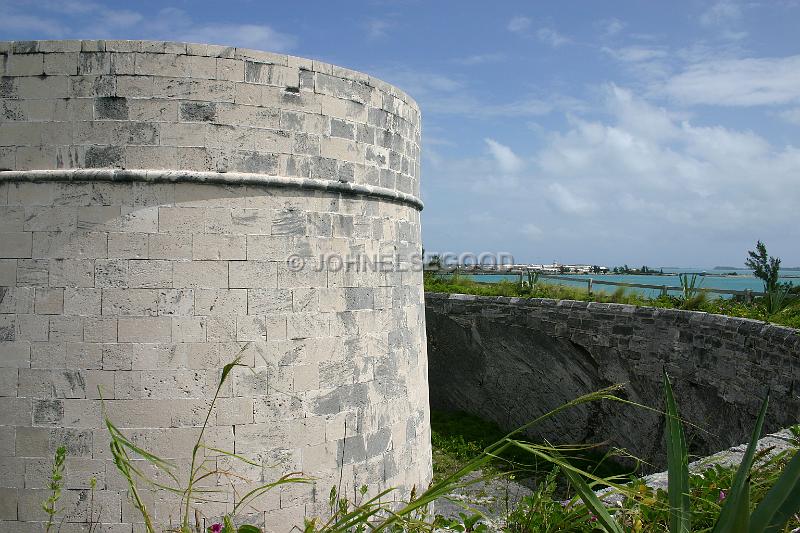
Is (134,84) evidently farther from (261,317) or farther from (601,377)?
(601,377)

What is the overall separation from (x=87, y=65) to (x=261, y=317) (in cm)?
240

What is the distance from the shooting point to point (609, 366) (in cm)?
1110

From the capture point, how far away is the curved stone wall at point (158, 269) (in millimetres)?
4867

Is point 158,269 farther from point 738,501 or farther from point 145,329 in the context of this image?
point 738,501

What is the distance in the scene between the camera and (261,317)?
17.0 feet

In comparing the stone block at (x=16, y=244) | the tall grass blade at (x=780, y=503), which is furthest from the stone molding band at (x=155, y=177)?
the tall grass blade at (x=780, y=503)

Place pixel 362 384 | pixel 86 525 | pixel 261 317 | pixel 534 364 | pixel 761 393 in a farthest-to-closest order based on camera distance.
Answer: pixel 534 364 < pixel 761 393 < pixel 362 384 < pixel 261 317 < pixel 86 525

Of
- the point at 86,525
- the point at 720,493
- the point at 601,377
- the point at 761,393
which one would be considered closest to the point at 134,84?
the point at 86,525

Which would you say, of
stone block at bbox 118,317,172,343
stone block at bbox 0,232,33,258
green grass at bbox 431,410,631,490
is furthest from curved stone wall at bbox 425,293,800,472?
stone block at bbox 0,232,33,258

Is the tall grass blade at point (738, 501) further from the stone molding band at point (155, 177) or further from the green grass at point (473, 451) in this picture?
the green grass at point (473, 451)

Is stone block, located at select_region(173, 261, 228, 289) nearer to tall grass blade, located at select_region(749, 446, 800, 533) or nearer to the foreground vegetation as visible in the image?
the foreground vegetation

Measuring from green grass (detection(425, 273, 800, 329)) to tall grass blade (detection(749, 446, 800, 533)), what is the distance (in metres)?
7.03

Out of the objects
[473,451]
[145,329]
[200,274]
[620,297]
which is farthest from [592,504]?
[620,297]

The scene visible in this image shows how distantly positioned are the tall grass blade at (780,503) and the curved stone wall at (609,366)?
5.08 m
